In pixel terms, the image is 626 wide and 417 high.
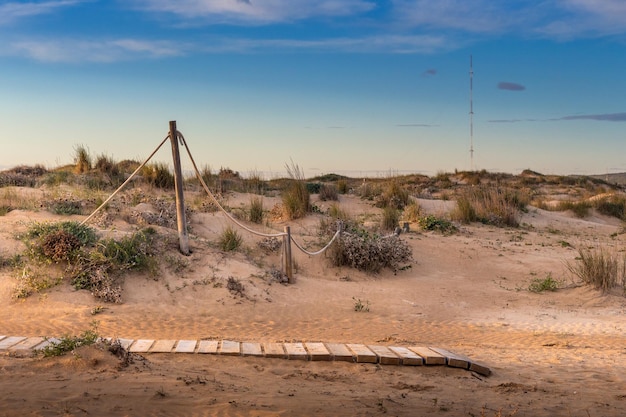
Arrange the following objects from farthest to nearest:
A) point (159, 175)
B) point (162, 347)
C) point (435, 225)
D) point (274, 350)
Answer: point (159, 175) → point (435, 225) → point (274, 350) → point (162, 347)

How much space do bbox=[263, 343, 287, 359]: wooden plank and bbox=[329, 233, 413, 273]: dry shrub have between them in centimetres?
530

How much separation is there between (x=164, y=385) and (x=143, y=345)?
1401mm

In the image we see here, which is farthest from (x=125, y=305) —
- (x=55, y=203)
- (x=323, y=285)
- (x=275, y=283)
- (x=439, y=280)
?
A: (x=439, y=280)

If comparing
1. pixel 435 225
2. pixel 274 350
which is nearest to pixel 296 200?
pixel 435 225

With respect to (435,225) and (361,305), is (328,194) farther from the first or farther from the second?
(361,305)

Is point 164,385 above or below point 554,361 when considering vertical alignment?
above

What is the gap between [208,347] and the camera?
18.9 feet

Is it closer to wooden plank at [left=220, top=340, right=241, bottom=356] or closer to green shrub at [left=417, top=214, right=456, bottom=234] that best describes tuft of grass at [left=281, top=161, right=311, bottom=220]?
green shrub at [left=417, top=214, right=456, bottom=234]

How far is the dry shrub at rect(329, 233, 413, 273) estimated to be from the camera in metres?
11.2

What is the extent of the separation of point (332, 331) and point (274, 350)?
6.46 feet

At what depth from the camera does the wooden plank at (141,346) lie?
220 inches

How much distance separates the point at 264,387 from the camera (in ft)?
15.4

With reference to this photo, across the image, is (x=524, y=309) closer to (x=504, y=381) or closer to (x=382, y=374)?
(x=504, y=381)

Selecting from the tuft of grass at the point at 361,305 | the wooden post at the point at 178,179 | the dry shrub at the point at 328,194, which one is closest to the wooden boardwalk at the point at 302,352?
the tuft of grass at the point at 361,305
